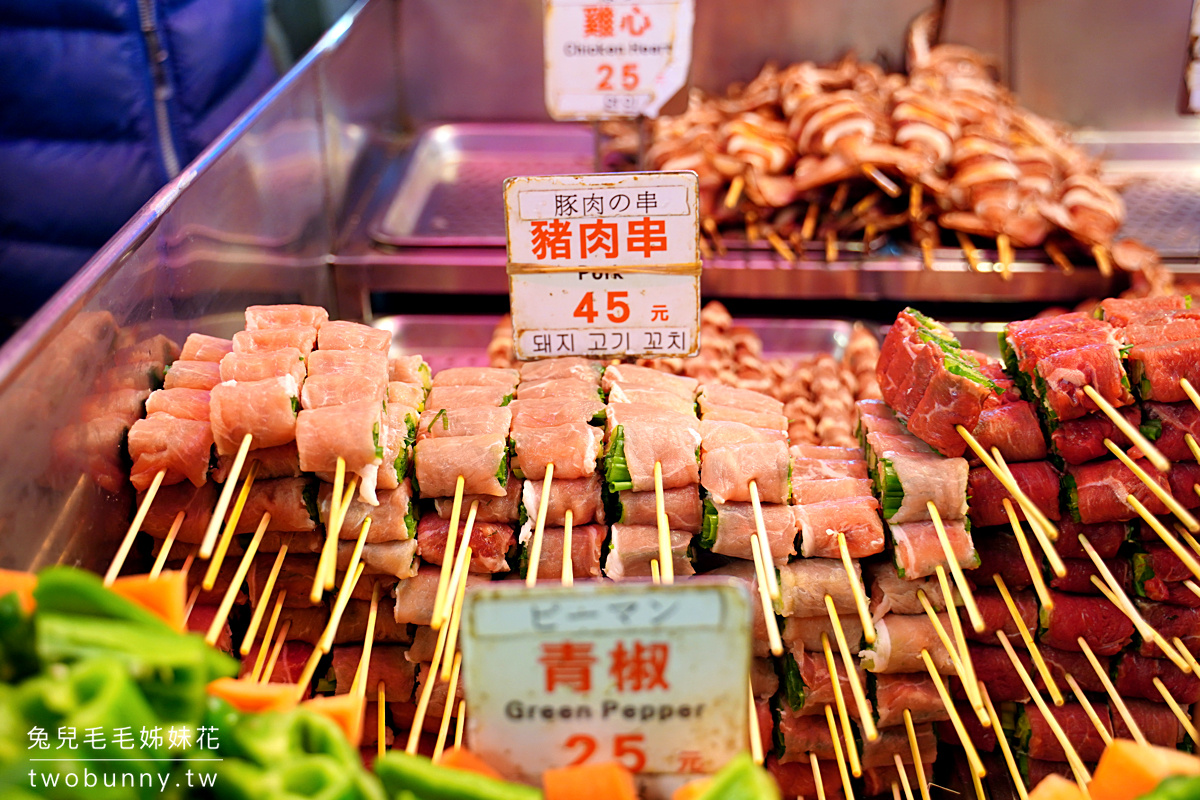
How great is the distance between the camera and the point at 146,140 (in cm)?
431

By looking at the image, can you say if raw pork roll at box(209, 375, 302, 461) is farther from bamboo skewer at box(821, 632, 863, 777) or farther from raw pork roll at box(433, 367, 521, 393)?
bamboo skewer at box(821, 632, 863, 777)

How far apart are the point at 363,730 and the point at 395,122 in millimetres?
3796

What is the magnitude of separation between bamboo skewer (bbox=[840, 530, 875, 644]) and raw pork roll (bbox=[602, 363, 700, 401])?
1.87 feet

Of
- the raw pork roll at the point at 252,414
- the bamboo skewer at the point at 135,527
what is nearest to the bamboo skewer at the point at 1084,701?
the raw pork roll at the point at 252,414

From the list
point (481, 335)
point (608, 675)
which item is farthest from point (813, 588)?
point (481, 335)

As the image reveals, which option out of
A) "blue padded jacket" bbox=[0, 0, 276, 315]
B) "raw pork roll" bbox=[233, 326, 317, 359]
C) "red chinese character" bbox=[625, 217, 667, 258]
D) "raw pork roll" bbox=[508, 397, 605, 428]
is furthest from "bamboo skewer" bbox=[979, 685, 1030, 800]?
"blue padded jacket" bbox=[0, 0, 276, 315]

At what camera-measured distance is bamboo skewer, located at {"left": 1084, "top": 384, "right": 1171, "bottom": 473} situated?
2.02 m

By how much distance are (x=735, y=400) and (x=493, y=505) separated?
2.30 ft

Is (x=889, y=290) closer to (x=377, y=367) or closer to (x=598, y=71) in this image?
(x=598, y=71)

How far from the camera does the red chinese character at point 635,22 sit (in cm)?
342

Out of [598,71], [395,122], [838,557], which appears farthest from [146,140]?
[838,557]

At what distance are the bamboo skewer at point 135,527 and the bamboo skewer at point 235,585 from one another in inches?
8.8

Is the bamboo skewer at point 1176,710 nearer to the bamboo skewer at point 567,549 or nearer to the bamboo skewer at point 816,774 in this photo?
the bamboo skewer at point 816,774

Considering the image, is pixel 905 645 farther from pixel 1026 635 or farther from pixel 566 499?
pixel 566 499
